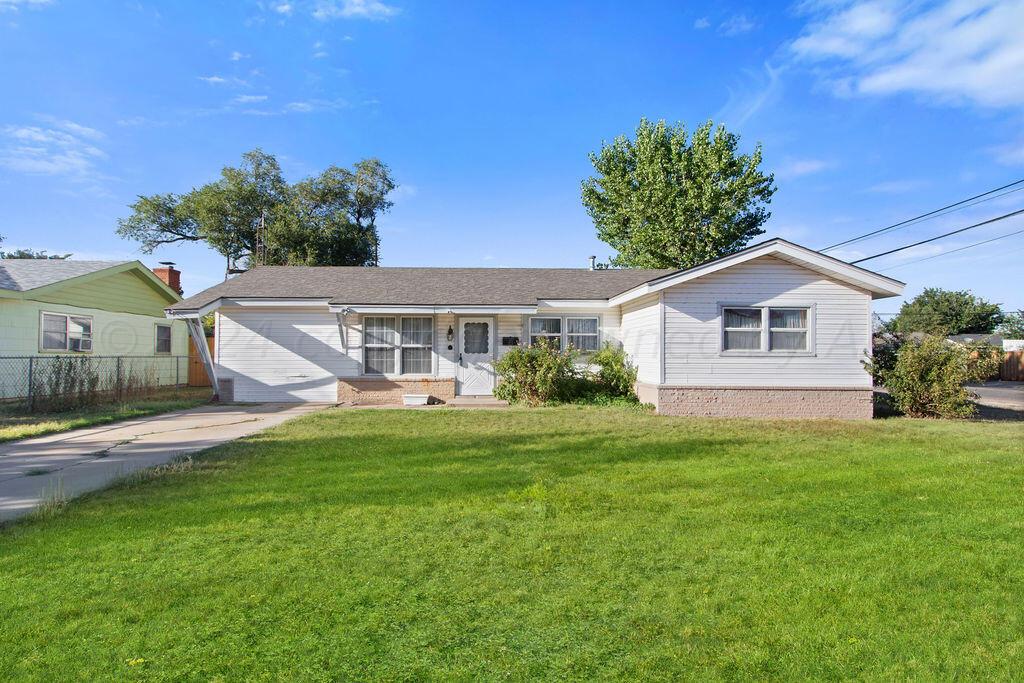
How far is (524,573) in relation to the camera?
3.84 meters

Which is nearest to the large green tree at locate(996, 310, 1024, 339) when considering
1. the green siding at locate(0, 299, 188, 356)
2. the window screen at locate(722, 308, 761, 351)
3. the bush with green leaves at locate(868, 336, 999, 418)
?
the bush with green leaves at locate(868, 336, 999, 418)

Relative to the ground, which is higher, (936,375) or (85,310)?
(85,310)

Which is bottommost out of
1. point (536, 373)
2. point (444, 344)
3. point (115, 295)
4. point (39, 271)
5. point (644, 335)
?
point (536, 373)

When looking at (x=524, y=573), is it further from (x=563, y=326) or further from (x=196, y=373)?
(x=196, y=373)

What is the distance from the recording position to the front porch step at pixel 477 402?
48.5 ft

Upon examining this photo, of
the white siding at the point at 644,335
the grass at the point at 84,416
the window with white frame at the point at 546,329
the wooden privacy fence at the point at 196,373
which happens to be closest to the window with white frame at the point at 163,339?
the wooden privacy fence at the point at 196,373

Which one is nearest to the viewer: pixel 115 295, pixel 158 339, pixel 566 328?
pixel 566 328

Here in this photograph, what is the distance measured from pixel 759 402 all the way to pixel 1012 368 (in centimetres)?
2885

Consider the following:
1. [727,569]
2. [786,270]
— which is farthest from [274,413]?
[786,270]

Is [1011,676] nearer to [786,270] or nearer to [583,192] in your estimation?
[786,270]

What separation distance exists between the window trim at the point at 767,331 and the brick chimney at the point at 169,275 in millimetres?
21485

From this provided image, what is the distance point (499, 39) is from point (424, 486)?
13604 mm

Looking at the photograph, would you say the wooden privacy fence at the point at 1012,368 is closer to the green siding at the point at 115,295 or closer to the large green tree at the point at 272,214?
the large green tree at the point at 272,214

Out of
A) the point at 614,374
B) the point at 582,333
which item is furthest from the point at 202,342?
the point at 614,374
